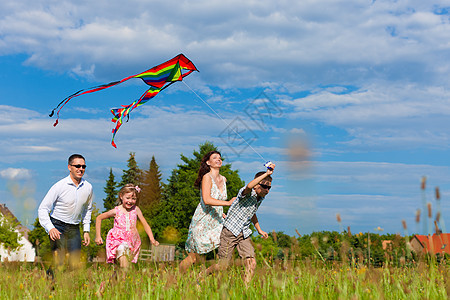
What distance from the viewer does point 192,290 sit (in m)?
4.16

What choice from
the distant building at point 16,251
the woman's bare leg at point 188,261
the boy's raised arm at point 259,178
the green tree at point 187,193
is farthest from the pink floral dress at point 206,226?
the green tree at point 187,193

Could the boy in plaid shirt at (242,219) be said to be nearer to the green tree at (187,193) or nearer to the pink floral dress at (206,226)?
the pink floral dress at (206,226)

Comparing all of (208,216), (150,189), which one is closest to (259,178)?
(208,216)

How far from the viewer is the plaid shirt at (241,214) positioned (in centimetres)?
661

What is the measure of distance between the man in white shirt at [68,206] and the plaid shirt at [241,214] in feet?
7.54

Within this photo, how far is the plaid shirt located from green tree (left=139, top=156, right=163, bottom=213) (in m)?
34.4

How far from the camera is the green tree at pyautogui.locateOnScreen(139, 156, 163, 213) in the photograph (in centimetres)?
4193

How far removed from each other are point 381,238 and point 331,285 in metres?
10.8

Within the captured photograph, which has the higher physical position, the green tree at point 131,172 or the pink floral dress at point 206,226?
the green tree at point 131,172

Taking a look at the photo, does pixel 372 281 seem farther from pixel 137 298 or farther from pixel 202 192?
pixel 202 192

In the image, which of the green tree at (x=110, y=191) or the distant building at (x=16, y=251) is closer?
the distant building at (x=16, y=251)

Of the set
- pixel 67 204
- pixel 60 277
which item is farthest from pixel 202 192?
pixel 60 277

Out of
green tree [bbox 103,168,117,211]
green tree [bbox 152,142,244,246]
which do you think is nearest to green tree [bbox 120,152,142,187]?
green tree [bbox 103,168,117,211]

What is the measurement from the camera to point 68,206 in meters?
6.92
